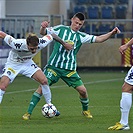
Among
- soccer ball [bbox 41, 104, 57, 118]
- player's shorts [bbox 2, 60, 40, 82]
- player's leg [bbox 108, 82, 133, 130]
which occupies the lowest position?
soccer ball [bbox 41, 104, 57, 118]

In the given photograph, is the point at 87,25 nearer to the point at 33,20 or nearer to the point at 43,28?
the point at 33,20

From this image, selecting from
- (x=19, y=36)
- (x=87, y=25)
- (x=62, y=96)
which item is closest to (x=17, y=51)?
(x=62, y=96)

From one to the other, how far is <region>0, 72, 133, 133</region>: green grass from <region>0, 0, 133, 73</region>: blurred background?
11.7ft

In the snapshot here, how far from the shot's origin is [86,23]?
29.3 meters

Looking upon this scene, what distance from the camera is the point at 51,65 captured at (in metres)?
12.4

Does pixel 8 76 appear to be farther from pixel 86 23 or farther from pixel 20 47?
pixel 86 23

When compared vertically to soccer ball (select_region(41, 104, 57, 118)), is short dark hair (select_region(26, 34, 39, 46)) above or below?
above

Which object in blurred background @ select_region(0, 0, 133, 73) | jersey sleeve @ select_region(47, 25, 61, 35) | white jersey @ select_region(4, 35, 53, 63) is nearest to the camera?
white jersey @ select_region(4, 35, 53, 63)

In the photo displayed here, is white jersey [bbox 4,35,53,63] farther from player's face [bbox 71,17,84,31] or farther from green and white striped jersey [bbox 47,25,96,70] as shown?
player's face [bbox 71,17,84,31]

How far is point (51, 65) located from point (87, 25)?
17105 mm

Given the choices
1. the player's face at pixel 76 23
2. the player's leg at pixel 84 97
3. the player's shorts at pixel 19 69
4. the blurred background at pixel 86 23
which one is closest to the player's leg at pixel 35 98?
the player's shorts at pixel 19 69

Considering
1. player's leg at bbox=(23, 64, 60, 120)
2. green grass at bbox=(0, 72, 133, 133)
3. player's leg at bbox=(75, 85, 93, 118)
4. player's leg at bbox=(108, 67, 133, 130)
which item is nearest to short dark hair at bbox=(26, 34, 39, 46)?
player's leg at bbox=(23, 64, 60, 120)

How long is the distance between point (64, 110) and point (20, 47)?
2491mm

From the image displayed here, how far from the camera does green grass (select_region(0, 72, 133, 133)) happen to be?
10734 mm
